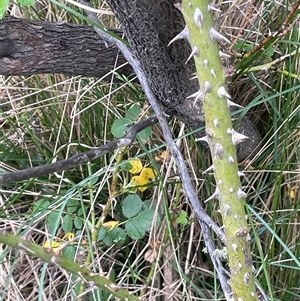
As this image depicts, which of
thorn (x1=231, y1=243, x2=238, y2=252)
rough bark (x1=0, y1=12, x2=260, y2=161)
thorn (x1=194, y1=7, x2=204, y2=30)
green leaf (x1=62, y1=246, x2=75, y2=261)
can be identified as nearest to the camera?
thorn (x1=194, y1=7, x2=204, y2=30)

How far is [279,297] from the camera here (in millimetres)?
843

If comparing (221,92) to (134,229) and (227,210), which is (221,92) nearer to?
(227,210)

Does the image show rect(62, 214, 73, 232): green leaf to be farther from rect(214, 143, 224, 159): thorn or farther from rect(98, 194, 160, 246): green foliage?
rect(214, 143, 224, 159): thorn

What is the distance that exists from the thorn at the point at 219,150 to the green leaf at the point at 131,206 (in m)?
0.47

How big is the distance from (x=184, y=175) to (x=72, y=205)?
0.32m

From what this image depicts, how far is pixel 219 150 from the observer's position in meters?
0.38

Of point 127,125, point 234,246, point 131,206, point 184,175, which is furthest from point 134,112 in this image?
point 234,246

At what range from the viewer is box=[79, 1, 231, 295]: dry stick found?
501 mm

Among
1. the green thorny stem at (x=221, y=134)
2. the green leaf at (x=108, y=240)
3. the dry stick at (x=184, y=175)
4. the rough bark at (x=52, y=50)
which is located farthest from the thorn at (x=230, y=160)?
the green leaf at (x=108, y=240)

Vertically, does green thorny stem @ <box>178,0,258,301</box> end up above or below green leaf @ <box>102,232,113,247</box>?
above

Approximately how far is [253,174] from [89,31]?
395 mm

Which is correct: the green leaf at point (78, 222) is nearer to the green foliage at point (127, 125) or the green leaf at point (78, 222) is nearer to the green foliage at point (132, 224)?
the green foliage at point (132, 224)

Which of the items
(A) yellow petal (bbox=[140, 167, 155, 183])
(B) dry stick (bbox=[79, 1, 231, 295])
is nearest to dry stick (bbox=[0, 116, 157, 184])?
(B) dry stick (bbox=[79, 1, 231, 295])

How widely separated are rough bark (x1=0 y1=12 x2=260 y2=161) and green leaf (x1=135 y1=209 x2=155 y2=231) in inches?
7.2
